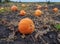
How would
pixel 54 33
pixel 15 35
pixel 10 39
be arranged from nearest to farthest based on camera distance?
pixel 10 39 → pixel 15 35 → pixel 54 33

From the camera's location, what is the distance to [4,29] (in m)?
4.55

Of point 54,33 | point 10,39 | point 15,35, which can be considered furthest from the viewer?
point 54,33

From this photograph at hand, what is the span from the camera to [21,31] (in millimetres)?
3969

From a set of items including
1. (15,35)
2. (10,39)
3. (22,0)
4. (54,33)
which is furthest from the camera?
(22,0)

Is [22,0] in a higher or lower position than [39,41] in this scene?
lower

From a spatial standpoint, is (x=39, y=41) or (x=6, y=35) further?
(x=6, y=35)

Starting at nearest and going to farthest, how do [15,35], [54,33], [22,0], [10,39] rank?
[10,39], [15,35], [54,33], [22,0]

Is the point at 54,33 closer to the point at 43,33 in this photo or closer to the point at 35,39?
the point at 43,33

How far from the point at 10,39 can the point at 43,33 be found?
→ 0.74 m

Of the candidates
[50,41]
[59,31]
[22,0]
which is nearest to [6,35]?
[50,41]

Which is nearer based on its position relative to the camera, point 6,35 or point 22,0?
point 6,35

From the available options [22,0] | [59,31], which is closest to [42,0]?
[22,0]

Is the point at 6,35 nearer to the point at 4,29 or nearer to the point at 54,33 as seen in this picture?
the point at 4,29

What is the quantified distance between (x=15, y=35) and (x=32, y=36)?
35 centimetres
